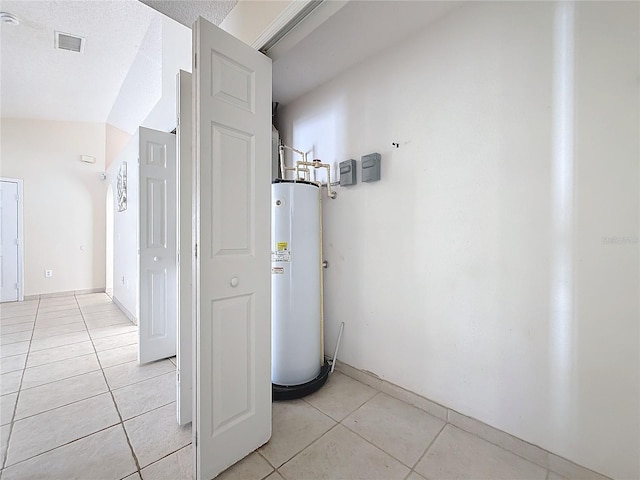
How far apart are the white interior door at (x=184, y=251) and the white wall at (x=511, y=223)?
1219 millimetres

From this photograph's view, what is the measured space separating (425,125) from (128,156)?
406 centimetres

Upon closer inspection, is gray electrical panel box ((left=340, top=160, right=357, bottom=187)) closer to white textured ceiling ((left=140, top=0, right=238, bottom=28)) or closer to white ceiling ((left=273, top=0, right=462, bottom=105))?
white ceiling ((left=273, top=0, right=462, bottom=105))

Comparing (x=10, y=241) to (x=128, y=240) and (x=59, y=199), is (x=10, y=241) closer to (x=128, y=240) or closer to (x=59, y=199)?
(x=59, y=199)

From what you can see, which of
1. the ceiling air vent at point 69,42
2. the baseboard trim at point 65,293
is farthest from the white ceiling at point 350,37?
the baseboard trim at point 65,293

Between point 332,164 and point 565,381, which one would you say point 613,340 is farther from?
point 332,164

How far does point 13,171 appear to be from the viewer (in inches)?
184

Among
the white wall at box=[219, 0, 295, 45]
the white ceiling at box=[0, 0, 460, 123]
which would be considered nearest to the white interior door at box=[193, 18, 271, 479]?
the white wall at box=[219, 0, 295, 45]

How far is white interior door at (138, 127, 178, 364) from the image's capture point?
2.49m

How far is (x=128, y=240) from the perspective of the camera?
13.1 ft

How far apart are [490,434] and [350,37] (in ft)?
8.54

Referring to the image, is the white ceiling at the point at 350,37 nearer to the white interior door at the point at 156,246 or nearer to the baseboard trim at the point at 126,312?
the white interior door at the point at 156,246

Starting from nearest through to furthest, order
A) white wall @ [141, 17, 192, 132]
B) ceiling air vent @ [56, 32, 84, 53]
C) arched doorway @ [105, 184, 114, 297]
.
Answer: white wall @ [141, 17, 192, 132] → ceiling air vent @ [56, 32, 84, 53] → arched doorway @ [105, 184, 114, 297]

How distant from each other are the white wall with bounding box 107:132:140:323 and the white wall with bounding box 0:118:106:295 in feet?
3.98

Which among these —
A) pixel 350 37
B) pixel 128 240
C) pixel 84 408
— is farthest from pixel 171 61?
pixel 84 408
